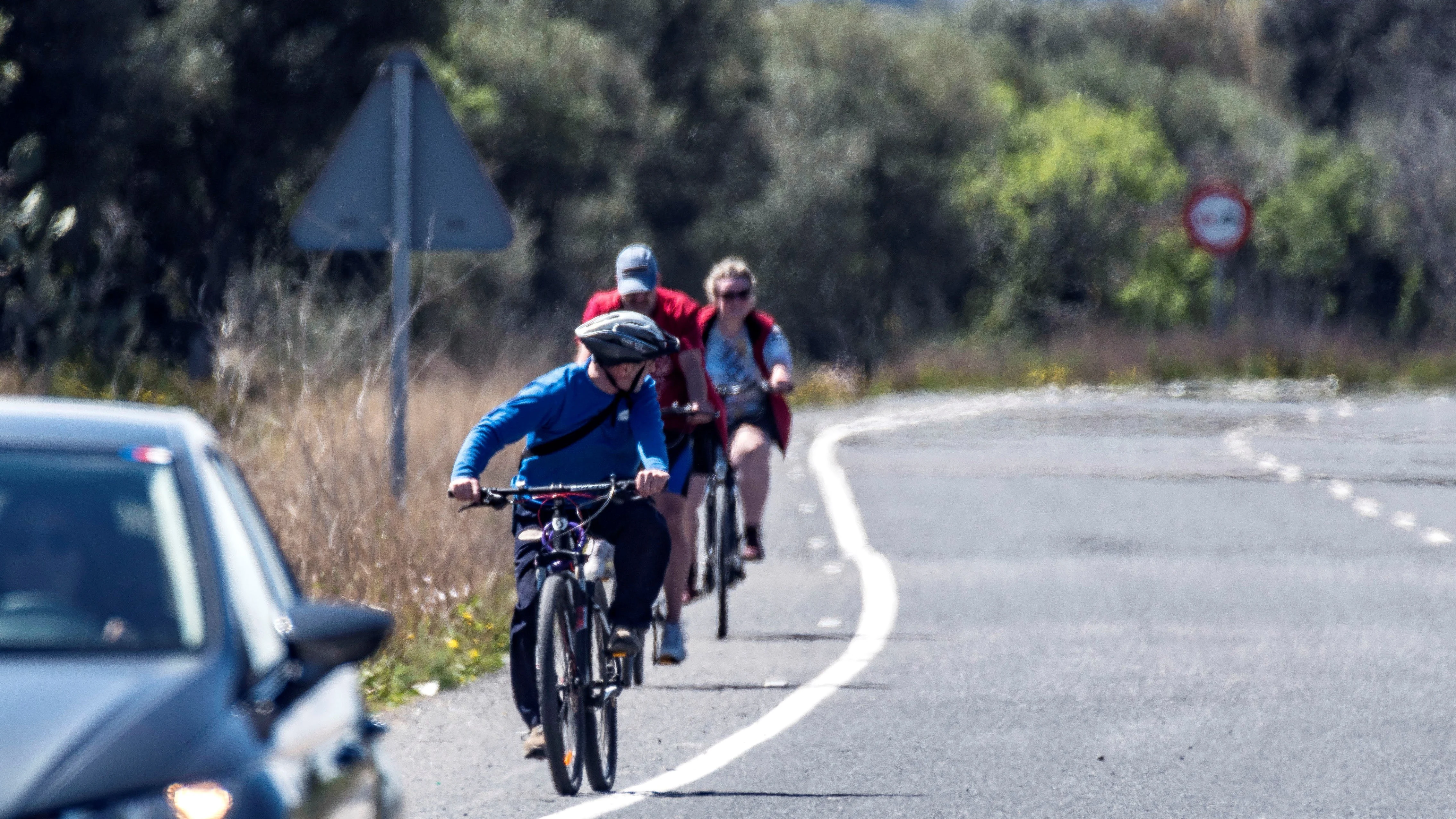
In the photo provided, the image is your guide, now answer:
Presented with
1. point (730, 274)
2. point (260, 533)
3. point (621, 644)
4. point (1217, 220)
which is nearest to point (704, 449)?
point (730, 274)

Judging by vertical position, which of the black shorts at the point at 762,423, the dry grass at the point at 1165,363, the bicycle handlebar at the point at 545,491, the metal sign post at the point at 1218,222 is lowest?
the dry grass at the point at 1165,363

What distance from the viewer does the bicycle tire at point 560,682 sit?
704 cm

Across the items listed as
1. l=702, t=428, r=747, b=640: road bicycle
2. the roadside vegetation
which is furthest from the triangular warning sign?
l=702, t=428, r=747, b=640: road bicycle

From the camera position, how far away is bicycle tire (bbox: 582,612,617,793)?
728 cm

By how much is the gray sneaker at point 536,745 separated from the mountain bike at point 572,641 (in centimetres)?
9

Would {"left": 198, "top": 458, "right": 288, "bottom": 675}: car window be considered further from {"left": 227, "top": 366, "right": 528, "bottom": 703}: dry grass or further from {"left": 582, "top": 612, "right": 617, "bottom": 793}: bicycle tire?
{"left": 227, "top": 366, "right": 528, "bottom": 703}: dry grass

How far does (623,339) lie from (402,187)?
3034 millimetres

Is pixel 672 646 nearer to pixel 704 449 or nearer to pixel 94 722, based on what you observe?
pixel 704 449

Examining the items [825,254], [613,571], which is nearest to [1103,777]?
[613,571]

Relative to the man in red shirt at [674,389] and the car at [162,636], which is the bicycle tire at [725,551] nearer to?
the man in red shirt at [674,389]

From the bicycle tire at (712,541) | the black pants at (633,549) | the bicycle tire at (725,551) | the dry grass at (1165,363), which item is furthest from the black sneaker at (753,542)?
the dry grass at (1165,363)

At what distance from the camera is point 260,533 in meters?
4.39

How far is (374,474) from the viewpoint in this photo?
10938 mm

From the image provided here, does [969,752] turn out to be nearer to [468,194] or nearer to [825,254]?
[468,194]
